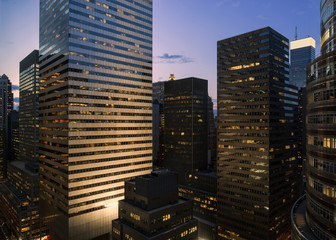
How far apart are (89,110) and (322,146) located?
87.8 metres

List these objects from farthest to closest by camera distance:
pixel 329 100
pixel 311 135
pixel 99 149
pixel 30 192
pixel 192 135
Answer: pixel 192 135
pixel 30 192
pixel 99 149
pixel 311 135
pixel 329 100

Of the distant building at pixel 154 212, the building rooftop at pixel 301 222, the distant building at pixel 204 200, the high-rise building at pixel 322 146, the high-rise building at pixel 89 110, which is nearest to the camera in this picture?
the high-rise building at pixel 322 146

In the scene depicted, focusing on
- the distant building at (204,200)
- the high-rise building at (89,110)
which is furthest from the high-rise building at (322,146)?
the distant building at (204,200)

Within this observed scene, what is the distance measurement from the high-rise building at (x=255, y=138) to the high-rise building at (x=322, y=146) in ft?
217

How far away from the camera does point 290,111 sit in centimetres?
13575

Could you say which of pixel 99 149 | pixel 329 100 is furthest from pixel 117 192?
pixel 329 100

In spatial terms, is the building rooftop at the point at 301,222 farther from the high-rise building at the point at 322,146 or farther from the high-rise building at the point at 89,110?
the high-rise building at the point at 89,110

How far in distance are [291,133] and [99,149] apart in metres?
106

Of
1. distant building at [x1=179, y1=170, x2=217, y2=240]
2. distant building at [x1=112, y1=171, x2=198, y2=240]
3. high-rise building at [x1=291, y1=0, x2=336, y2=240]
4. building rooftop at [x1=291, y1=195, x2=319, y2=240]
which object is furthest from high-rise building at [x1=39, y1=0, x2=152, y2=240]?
high-rise building at [x1=291, y1=0, x2=336, y2=240]

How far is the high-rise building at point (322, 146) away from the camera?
148ft

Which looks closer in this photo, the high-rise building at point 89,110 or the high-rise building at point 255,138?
the high-rise building at point 89,110

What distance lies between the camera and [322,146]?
47.9m

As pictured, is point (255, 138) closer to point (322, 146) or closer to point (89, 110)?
point (322, 146)

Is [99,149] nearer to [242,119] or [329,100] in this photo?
[242,119]
